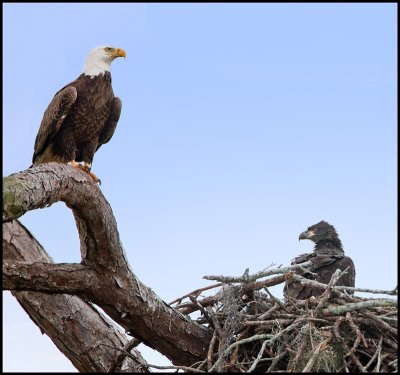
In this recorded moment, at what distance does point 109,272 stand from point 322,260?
6.73 ft

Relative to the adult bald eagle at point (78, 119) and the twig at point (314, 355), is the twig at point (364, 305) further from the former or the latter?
the adult bald eagle at point (78, 119)

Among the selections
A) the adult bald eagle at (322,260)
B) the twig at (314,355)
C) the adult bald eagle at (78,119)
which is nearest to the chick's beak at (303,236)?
the adult bald eagle at (322,260)

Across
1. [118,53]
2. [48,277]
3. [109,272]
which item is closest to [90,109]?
[118,53]

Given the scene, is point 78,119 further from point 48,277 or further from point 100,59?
point 48,277

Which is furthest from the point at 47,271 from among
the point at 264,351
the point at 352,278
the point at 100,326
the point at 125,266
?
the point at 352,278

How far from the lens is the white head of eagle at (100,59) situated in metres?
7.36

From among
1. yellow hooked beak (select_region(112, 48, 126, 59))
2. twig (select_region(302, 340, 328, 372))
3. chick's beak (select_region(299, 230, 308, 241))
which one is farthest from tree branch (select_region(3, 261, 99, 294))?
yellow hooked beak (select_region(112, 48, 126, 59))

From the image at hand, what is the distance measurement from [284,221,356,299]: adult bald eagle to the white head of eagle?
2.67 metres

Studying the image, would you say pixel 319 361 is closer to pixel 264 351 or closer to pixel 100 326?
pixel 264 351

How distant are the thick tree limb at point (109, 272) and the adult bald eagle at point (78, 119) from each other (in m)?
2.13

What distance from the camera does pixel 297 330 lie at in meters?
4.53

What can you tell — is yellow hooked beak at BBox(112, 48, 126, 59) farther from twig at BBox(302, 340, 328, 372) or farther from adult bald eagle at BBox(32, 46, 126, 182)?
twig at BBox(302, 340, 328, 372)

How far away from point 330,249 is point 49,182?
3.20 meters

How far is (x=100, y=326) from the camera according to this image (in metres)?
5.46
